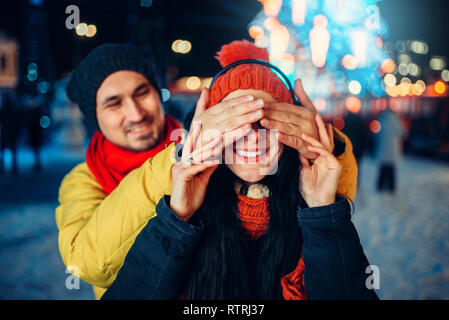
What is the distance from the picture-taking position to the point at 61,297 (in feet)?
10.8

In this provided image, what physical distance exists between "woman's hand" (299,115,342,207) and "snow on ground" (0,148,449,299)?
2605 mm

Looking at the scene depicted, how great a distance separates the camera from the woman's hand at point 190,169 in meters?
1.12

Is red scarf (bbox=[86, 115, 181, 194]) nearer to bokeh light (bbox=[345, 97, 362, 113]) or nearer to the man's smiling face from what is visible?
the man's smiling face

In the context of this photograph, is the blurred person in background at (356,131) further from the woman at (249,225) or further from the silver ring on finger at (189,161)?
the silver ring on finger at (189,161)

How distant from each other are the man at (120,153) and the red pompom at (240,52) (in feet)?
0.83

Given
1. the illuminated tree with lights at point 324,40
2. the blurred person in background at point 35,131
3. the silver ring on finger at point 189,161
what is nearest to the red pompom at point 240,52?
the silver ring on finger at point 189,161

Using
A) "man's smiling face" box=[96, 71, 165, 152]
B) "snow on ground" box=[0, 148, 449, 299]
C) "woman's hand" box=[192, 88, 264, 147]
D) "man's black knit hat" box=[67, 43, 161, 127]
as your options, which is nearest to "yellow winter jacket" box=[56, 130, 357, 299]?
"woman's hand" box=[192, 88, 264, 147]

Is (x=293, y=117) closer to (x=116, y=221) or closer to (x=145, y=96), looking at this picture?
(x=116, y=221)

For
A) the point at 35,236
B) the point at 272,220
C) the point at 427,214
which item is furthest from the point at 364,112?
the point at 272,220

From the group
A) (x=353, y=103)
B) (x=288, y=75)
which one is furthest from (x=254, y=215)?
(x=353, y=103)

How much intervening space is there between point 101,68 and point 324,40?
14.2 metres

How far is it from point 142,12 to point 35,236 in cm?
398

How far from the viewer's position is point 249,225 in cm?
139

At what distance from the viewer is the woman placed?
1.15 metres
